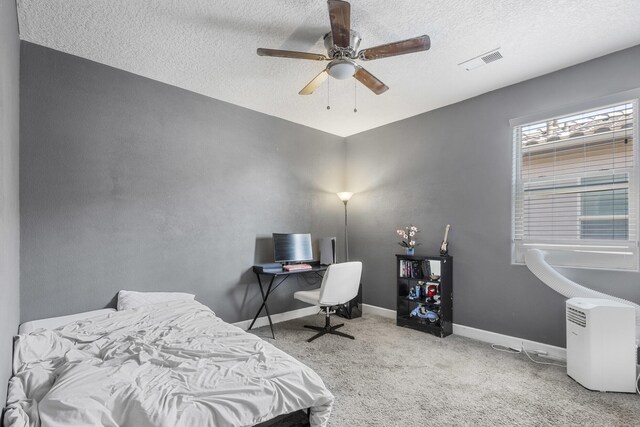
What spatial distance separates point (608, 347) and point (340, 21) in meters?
2.95

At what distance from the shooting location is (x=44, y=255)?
99.9 inches

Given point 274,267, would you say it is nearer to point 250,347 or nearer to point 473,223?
point 250,347

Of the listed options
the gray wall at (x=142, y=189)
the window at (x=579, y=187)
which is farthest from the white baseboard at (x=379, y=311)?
the window at (x=579, y=187)

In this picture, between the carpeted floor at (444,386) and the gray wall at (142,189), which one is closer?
the carpeted floor at (444,386)

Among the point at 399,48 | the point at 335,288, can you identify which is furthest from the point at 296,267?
the point at 399,48

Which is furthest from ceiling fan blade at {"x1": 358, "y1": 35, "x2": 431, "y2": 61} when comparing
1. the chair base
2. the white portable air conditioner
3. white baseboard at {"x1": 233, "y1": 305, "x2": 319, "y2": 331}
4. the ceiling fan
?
white baseboard at {"x1": 233, "y1": 305, "x2": 319, "y2": 331}

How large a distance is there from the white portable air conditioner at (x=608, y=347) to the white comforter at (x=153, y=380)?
6.74 ft

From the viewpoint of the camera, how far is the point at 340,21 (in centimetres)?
193

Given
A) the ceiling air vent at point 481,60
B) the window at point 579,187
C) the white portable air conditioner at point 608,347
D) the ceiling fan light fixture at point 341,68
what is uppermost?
the ceiling air vent at point 481,60

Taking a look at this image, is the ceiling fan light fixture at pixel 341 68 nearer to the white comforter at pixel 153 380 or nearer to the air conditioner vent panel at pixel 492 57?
the air conditioner vent panel at pixel 492 57

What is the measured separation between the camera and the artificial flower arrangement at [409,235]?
398 centimetres

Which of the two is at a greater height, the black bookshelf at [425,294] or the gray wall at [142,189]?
the gray wall at [142,189]

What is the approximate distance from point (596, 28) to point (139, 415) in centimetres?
374

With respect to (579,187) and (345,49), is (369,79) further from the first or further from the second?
(579,187)
